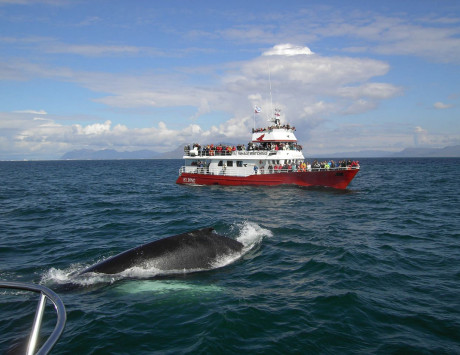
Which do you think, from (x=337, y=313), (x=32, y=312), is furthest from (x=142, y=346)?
(x=337, y=313)

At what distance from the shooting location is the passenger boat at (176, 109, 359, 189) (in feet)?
110

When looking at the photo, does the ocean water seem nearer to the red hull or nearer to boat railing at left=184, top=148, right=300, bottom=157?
the red hull

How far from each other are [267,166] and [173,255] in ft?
91.2

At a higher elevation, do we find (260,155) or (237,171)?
(260,155)

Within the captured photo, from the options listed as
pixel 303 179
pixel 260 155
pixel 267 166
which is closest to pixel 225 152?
pixel 260 155

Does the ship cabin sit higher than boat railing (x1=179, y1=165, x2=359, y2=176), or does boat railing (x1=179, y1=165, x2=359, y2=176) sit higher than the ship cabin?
the ship cabin

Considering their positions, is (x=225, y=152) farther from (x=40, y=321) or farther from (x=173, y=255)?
(x=40, y=321)

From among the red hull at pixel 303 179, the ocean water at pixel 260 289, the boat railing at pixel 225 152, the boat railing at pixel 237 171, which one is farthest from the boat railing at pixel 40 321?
the boat railing at pixel 225 152

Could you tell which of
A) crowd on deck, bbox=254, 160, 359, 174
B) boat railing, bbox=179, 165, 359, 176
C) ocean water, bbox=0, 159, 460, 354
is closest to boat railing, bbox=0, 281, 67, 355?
ocean water, bbox=0, 159, 460, 354

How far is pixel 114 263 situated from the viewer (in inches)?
372

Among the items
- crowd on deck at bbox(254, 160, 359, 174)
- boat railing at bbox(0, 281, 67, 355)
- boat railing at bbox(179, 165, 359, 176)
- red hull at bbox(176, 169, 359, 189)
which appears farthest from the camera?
boat railing at bbox(179, 165, 359, 176)

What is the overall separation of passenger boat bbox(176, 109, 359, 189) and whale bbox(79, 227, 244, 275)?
24.3 meters

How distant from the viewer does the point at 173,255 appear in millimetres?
9773

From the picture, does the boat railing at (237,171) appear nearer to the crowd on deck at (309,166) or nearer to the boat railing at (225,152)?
the crowd on deck at (309,166)
